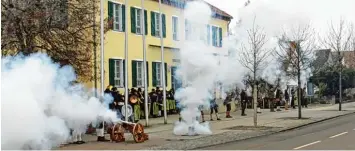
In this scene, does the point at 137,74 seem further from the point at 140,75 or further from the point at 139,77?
the point at 140,75

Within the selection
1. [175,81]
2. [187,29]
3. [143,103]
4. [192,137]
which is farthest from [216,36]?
[192,137]

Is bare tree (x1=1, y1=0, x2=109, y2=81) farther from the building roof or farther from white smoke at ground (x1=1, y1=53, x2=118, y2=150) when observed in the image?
white smoke at ground (x1=1, y1=53, x2=118, y2=150)

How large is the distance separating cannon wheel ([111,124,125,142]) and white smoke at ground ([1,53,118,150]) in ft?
16.1

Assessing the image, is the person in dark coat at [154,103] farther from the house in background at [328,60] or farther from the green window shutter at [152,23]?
the house in background at [328,60]

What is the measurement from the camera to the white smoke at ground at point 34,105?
11297mm

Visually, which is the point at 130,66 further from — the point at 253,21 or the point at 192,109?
the point at 192,109

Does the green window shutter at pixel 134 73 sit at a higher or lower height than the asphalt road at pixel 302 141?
higher

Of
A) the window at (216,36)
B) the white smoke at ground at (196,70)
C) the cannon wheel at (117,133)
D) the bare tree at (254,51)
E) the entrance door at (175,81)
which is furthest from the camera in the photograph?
the window at (216,36)

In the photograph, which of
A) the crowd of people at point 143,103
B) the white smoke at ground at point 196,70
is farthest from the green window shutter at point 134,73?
the white smoke at ground at point 196,70

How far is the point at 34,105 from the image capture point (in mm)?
11891

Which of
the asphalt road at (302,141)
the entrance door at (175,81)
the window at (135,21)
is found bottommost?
the asphalt road at (302,141)

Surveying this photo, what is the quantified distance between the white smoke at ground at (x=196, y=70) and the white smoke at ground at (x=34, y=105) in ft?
28.2

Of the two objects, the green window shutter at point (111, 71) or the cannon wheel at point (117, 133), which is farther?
the green window shutter at point (111, 71)

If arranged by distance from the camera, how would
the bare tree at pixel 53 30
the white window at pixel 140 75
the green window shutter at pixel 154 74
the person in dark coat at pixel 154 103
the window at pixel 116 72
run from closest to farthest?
the bare tree at pixel 53 30 < the window at pixel 116 72 < the person in dark coat at pixel 154 103 < the white window at pixel 140 75 < the green window shutter at pixel 154 74
